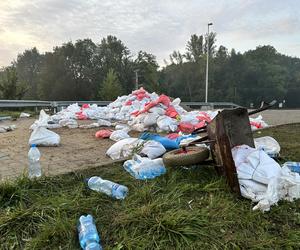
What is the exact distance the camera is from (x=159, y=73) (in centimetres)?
5588

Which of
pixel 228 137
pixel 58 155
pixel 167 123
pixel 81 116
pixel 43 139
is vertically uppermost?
pixel 228 137

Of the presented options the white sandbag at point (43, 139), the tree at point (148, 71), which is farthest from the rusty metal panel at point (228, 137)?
the tree at point (148, 71)

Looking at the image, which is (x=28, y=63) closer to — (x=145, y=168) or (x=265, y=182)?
(x=145, y=168)

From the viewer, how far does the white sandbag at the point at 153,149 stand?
4.59m

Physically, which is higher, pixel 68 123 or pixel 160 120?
pixel 160 120

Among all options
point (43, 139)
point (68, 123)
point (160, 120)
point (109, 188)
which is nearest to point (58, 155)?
point (43, 139)

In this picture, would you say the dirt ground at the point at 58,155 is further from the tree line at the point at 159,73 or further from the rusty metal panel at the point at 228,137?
the tree line at the point at 159,73

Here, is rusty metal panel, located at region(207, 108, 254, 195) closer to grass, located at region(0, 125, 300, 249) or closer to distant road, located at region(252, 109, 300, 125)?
grass, located at region(0, 125, 300, 249)

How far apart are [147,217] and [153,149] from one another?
1.93 m

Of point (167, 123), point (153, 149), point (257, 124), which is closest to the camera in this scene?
point (153, 149)

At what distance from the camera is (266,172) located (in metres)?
3.31

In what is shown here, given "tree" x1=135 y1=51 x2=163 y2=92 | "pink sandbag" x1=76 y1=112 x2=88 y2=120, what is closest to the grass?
"pink sandbag" x1=76 y1=112 x2=88 y2=120

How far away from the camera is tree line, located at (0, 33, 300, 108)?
4588 cm

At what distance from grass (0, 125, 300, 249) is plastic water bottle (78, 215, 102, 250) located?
75mm
